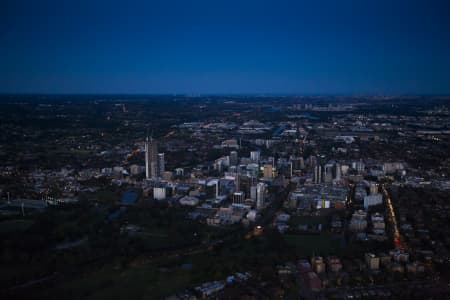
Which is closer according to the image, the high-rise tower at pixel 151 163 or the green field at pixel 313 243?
the green field at pixel 313 243

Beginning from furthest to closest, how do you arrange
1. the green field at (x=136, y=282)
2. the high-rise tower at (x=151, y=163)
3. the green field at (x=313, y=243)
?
the high-rise tower at (x=151, y=163) → the green field at (x=313, y=243) → the green field at (x=136, y=282)

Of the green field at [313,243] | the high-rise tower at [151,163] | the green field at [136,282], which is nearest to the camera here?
the green field at [136,282]

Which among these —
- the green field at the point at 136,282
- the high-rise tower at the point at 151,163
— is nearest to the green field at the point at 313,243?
the green field at the point at 136,282

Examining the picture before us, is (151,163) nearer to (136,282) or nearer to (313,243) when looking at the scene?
(313,243)

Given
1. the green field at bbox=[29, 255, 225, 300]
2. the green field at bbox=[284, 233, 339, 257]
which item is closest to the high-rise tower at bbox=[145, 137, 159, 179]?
the green field at bbox=[284, 233, 339, 257]

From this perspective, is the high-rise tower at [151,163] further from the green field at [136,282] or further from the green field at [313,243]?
the green field at [136,282]

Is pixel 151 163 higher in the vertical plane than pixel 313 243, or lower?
higher

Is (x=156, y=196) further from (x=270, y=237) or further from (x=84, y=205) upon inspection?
(x=270, y=237)

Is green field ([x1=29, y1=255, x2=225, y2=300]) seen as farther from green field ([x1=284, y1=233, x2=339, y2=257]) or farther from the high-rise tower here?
the high-rise tower

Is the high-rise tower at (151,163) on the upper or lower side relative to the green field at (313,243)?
upper

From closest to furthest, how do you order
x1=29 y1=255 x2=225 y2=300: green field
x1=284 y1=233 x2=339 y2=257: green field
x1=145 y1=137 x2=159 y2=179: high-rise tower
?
x1=29 y1=255 x2=225 y2=300: green field < x1=284 y1=233 x2=339 y2=257: green field < x1=145 y1=137 x2=159 y2=179: high-rise tower

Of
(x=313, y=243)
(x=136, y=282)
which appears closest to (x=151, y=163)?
(x=313, y=243)
